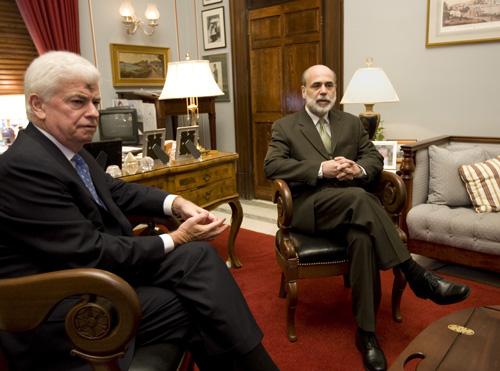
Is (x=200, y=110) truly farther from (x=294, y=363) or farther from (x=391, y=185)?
(x=294, y=363)

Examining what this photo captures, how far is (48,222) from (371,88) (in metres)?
2.53

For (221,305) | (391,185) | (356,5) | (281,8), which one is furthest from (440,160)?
(281,8)

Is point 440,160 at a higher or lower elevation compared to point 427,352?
higher

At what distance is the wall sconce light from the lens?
4.53 m

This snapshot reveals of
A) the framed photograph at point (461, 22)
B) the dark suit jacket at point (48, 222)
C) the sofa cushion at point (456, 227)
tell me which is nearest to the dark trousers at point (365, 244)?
the sofa cushion at point (456, 227)

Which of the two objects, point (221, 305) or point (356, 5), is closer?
point (221, 305)

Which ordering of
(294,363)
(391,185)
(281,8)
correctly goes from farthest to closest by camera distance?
(281,8)
(391,185)
(294,363)

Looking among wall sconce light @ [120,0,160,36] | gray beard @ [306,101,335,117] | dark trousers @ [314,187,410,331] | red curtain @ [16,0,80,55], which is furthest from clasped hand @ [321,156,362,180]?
wall sconce light @ [120,0,160,36]

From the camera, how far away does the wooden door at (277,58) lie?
4.14m

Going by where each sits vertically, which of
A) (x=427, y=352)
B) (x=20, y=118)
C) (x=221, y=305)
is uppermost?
(x=20, y=118)

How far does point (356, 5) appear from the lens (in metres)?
3.70

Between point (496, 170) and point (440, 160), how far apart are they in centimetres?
34

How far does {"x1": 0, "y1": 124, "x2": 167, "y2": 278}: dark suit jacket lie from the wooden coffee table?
0.87 metres

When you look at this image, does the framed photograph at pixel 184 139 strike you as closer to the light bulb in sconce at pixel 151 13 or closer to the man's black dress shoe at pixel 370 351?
the man's black dress shoe at pixel 370 351
